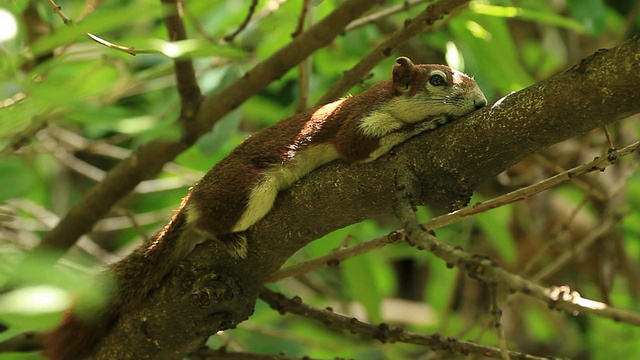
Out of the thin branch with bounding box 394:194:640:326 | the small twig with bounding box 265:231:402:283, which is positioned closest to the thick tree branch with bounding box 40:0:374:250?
the small twig with bounding box 265:231:402:283

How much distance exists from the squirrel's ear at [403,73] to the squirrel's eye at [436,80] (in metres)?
0.07

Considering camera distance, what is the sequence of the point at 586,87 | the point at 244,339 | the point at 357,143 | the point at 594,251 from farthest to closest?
the point at 594,251 → the point at 244,339 → the point at 357,143 → the point at 586,87

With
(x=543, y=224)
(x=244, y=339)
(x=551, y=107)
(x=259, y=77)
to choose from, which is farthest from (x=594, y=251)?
(x=551, y=107)

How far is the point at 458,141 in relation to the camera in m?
1.99

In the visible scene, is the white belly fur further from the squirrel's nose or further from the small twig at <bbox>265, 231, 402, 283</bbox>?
the squirrel's nose

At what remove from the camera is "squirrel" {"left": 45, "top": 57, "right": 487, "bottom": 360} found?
7.88 ft

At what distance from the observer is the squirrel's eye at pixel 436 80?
2613 mm

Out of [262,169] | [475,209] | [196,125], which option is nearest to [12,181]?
[262,169]

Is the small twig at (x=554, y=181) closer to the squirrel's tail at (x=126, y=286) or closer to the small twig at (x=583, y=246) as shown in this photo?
the squirrel's tail at (x=126, y=286)

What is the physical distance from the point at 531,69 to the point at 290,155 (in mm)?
3237

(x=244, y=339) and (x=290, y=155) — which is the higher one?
(x=290, y=155)

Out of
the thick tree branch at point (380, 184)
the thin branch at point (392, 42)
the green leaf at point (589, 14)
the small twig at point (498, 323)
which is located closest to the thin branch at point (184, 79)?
the thin branch at point (392, 42)

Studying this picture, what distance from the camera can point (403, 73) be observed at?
2635mm

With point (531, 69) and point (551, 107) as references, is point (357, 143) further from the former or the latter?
→ point (531, 69)
